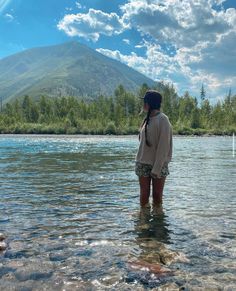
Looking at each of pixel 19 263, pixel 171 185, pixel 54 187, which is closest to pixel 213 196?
pixel 171 185

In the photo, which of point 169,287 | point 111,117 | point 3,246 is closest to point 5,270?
point 3,246

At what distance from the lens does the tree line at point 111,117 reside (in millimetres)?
124500

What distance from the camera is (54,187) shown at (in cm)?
1598

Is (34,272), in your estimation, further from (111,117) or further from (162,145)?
(111,117)

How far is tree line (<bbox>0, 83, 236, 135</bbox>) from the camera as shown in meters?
124

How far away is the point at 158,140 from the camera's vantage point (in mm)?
9203

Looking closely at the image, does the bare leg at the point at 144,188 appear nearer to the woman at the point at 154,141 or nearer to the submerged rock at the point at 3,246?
the woman at the point at 154,141

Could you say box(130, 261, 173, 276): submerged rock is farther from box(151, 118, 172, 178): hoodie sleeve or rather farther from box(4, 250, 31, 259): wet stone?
box(151, 118, 172, 178): hoodie sleeve

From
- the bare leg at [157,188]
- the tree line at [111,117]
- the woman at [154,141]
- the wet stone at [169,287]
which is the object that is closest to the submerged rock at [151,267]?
the wet stone at [169,287]

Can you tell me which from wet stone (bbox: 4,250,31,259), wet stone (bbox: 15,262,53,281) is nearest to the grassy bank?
wet stone (bbox: 4,250,31,259)

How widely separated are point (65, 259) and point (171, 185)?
396 inches

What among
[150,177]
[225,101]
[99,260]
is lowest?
[99,260]

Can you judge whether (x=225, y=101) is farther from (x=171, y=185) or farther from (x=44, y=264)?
(x=44, y=264)

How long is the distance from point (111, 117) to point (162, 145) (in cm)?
12955
